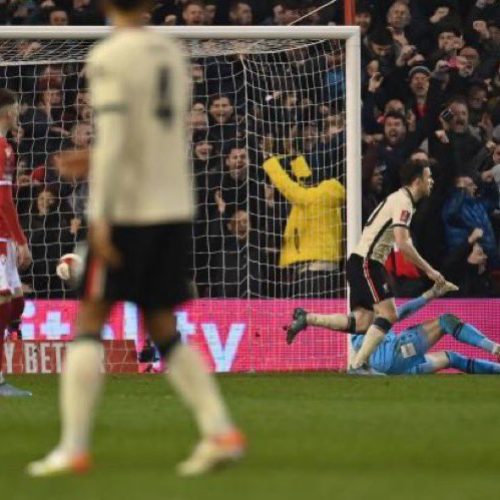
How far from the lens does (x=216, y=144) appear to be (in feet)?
61.3

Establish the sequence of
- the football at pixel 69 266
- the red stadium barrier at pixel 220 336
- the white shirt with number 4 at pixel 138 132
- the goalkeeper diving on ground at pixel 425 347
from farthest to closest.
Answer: the red stadium barrier at pixel 220 336 < the goalkeeper diving on ground at pixel 425 347 < the football at pixel 69 266 < the white shirt with number 4 at pixel 138 132

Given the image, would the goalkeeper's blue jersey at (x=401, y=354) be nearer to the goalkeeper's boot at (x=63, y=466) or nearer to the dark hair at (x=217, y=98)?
the dark hair at (x=217, y=98)

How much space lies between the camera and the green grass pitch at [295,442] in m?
7.51

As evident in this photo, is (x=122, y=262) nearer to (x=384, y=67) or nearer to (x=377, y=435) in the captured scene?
(x=377, y=435)

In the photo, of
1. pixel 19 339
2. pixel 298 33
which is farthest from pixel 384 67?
pixel 19 339

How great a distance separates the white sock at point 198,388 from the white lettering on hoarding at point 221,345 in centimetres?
992

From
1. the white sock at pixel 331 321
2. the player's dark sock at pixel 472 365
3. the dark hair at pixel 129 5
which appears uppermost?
the dark hair at pixel 129 5

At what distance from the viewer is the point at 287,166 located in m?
18.6

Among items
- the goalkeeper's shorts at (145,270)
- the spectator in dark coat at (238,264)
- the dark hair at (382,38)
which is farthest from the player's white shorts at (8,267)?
the goalkeeper's shorts at (145,270)

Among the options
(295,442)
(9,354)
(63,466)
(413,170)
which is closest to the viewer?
(63,466)

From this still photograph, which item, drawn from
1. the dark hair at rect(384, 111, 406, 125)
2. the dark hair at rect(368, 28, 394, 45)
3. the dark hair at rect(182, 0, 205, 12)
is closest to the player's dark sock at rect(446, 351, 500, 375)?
the dark hair at rect(384, 111, 406, 125)

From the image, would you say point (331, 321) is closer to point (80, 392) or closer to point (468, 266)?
point (468, 266)

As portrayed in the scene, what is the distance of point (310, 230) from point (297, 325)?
1251mm

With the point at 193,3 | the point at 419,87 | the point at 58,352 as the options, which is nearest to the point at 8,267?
the point at 58,352
